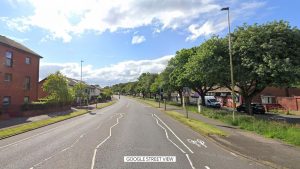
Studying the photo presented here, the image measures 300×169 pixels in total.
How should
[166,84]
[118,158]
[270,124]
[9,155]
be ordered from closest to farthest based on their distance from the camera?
[118,158] < [9,155] < [270,124] < [166,84]

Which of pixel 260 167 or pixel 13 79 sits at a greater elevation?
pixel 13 79

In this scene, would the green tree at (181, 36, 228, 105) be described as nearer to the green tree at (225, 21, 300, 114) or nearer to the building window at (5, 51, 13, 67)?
the green tree at (225, 21, 300, 114)

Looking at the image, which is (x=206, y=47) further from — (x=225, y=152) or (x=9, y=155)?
(x=9, y=155)

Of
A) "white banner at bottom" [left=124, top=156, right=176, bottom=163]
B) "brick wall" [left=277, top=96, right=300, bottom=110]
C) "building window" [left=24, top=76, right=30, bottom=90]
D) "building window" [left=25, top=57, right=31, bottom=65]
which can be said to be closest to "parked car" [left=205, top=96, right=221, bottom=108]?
"brick wall" [left=277, top=96, right=300, bottom=110]

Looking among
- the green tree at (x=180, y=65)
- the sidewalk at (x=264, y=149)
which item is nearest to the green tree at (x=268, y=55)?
the sidewalk at (x=264, y=149)

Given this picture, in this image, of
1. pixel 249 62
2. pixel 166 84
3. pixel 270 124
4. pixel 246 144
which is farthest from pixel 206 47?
pixel 166 84

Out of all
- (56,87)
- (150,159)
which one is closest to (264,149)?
(150,159)

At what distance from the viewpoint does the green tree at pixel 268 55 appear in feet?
98.5

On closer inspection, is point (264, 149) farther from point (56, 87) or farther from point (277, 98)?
point (277, 98)

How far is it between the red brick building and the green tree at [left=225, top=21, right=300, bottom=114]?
25.4 meters

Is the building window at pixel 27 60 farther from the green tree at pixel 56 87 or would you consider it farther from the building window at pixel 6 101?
the building window at pixel 6 101

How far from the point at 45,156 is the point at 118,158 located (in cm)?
324

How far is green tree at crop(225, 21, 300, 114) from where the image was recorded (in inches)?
1182

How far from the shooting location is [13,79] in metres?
40.9
